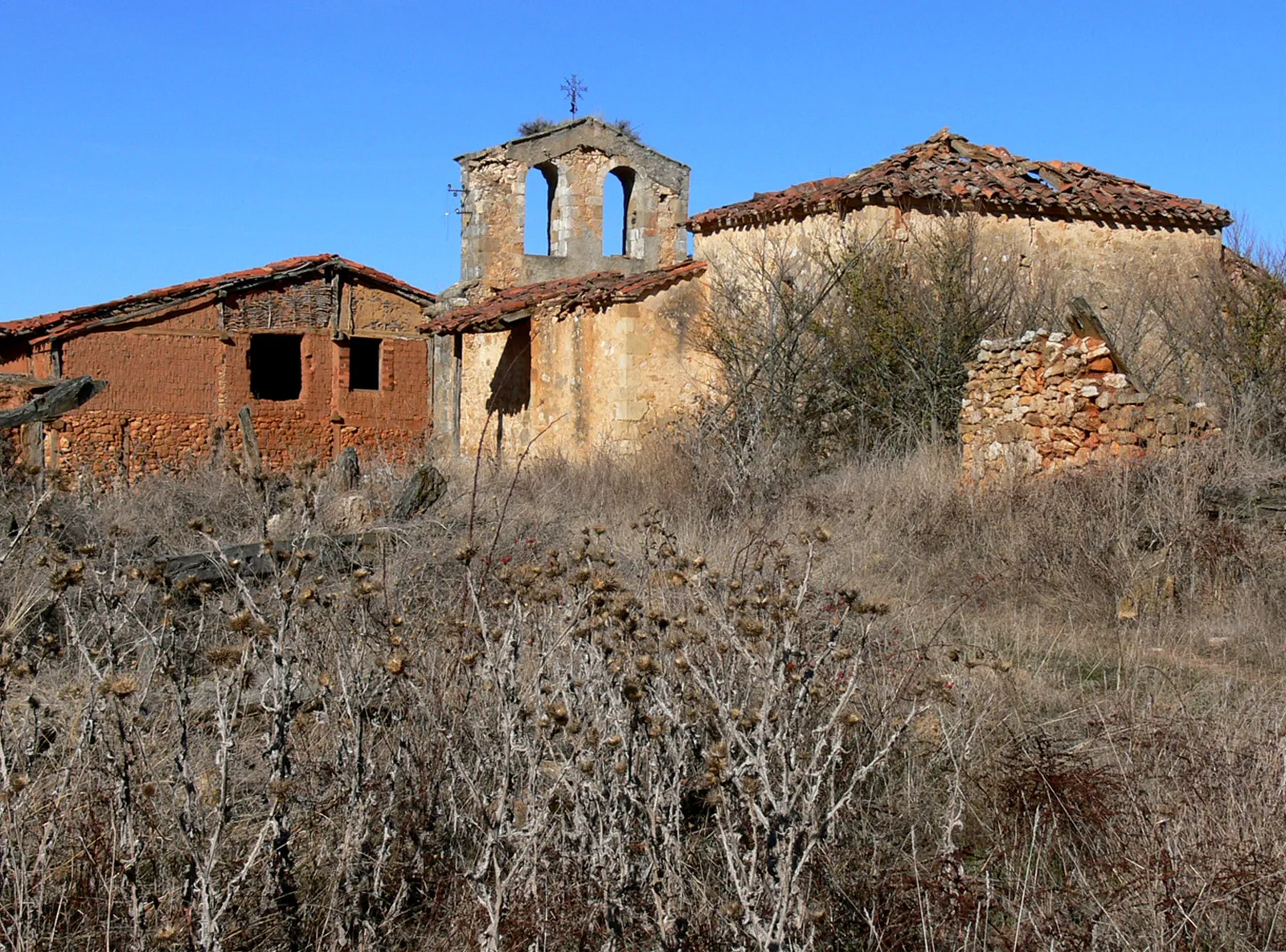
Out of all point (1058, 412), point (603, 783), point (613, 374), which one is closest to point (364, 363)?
point (613, 374)

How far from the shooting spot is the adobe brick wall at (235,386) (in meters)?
19.0

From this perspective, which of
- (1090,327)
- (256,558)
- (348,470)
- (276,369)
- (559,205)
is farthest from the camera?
(276,369)

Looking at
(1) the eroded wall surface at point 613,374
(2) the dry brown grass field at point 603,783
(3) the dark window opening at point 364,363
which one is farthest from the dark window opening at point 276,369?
(2) the dry brown grass field at point 603,783

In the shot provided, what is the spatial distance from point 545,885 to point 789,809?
83 centimetres

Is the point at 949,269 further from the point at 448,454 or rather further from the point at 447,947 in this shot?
the point at 447,947

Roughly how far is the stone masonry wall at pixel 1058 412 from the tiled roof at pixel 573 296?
4.99 metres

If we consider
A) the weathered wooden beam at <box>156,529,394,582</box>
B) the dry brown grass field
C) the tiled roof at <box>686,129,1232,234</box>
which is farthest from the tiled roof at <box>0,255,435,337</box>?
the dry brown grass field

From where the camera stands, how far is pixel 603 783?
345 centimetres

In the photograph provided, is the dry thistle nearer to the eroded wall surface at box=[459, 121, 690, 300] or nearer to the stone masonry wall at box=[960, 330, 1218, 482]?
the stone masonry wall at box=[960, 330, 1218, 482]

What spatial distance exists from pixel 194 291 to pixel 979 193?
41.0 ft

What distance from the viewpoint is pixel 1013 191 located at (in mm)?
14461

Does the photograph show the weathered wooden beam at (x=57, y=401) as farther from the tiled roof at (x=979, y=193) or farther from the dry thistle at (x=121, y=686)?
the tiled roof at (x=979, y=193)

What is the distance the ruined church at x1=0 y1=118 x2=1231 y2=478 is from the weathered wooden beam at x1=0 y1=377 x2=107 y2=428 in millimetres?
4579

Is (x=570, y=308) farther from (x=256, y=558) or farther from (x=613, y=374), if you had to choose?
(x=256, y=558)
